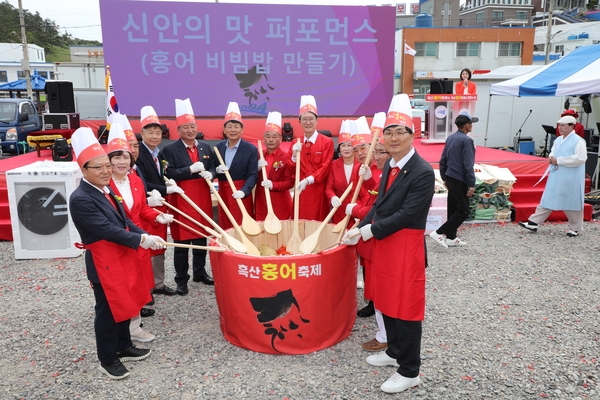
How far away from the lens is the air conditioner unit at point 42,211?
546 centimetres

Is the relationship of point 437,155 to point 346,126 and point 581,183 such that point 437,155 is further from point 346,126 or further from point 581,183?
point 346,126

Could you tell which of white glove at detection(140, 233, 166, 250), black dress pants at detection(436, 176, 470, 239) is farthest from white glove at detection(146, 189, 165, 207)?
black dress pants at detection(436, 176, 470, 239)

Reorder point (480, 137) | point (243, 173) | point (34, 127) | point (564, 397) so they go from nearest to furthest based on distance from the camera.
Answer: point (564, 397) → point (243, 173) → point (34, 127) → point (480, 137)

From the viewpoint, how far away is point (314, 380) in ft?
9.87

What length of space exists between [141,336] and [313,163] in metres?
2.24

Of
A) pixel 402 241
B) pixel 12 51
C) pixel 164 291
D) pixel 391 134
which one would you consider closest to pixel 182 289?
pixel 164 291

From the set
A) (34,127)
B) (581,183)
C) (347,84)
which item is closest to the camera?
(581,183)

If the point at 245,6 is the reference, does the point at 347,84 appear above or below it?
below

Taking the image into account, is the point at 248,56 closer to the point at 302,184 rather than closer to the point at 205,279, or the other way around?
the point at 302,184

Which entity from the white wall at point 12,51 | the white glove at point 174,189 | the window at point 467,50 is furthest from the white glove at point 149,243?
the white wall at point 12,51

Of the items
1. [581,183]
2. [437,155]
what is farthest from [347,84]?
[581,183]

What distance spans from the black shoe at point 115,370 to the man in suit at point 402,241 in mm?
1649

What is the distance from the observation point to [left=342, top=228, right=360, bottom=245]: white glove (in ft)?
10.0

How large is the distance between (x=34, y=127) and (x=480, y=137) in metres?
13.0
